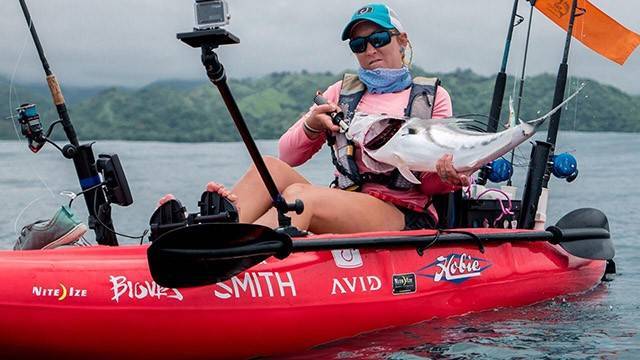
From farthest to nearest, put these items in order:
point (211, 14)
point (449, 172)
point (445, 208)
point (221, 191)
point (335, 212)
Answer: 1. point (445, 208)
2. point (335, 212)
3. point (449, 172)
4. point (221, 191)
5. point (211, 14)

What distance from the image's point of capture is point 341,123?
5.31 m

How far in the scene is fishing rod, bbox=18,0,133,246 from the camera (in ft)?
18.3

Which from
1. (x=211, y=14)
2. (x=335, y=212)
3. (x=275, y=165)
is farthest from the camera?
(x=275, y=165)

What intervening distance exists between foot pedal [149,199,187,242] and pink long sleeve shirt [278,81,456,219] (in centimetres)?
118

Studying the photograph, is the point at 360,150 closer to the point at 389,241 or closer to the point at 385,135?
the point at 385,135

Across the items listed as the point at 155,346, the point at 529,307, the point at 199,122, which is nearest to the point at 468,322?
the point at 529,307

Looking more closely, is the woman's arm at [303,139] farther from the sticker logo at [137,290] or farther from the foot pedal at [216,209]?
the sticker logo at [137,290]

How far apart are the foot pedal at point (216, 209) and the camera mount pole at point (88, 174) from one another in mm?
1008

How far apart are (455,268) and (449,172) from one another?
0.85 meters

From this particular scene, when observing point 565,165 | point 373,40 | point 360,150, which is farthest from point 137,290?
point 565,165

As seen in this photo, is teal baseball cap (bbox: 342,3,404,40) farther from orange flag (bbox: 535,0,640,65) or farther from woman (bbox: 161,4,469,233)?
orange flag (bbox: 535,0,640,65)

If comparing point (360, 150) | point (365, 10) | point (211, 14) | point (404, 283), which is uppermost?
point (365, 10)

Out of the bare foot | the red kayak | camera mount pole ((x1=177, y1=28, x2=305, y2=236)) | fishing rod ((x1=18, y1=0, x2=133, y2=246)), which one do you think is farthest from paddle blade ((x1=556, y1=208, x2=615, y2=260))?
fishing rod ((x1=18, y1=0, x2=133, y2=246))

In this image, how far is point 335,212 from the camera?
540 centimetres
